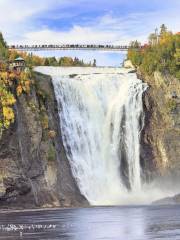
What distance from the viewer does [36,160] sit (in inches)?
3976

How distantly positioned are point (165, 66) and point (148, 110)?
35.5 ft

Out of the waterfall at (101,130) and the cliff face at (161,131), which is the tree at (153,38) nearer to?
the cliff face at (161,131)

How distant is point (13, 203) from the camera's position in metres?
93.9

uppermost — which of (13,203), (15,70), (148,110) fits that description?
(15,70)

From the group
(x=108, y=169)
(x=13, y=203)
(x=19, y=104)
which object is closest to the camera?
(x=13, y=203)

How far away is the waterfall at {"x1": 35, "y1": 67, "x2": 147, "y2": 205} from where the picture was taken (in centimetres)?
10844

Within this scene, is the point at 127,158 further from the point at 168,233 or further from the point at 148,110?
the point at 168,233

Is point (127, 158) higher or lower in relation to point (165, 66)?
lower

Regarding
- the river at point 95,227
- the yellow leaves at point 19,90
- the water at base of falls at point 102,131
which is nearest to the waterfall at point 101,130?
the water at base of falls at point 102,131

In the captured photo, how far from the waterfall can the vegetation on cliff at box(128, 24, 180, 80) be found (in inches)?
238

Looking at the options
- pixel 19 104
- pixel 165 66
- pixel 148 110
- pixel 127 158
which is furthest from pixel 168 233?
pixel 165 66

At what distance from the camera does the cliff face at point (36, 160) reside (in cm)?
9488

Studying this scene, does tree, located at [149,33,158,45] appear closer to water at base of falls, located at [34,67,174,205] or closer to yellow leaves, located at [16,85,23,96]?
water at base of falls, located at [34,67,174,205]

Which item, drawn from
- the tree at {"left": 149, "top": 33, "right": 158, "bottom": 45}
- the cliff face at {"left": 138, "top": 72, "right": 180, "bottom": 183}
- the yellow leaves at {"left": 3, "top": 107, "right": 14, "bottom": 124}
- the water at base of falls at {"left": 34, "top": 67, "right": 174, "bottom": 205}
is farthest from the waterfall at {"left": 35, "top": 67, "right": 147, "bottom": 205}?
the tree at {"left": 149, "top": 33, "right": 158, "bottom": 45}
